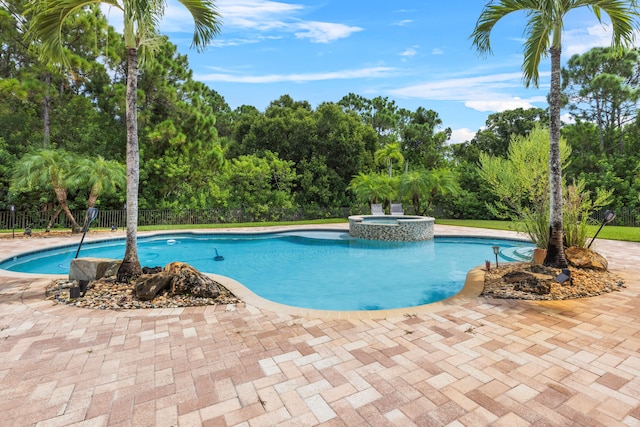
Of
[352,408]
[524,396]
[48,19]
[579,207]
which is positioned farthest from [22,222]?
[579,207]

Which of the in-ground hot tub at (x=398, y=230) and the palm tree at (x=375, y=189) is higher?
the palm tree at (x=375, y=189)

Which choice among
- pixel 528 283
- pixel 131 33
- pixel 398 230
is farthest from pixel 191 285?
pixel 398 230

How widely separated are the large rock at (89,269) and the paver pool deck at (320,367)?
123 centimetres

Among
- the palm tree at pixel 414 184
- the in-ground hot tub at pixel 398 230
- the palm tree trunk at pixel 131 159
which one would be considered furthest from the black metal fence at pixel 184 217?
the palm tree trunk at pixel 131 159

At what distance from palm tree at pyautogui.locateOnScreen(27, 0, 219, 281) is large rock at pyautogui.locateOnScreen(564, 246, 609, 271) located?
8463 millimetres

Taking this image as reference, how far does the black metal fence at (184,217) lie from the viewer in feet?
50.6

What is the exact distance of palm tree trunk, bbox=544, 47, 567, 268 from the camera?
6.06 metres

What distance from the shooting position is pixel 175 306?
4.91 m

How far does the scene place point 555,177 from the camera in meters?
6.09

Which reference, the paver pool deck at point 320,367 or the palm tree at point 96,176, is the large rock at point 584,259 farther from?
the palm tree at point 96,176

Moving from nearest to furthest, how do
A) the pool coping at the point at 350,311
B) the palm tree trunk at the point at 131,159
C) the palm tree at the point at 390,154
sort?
the pool coping at the point at 350,311 → the palm tree trunk at the point at 131,159 → the palm tree at the point at 390,154

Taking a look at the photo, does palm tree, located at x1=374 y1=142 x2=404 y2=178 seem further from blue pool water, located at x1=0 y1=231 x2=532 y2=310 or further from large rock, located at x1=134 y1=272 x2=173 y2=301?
large rock, located at x1=134 y1=272 x2=173 y2=301

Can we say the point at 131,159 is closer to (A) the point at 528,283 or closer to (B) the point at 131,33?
(B) the point at 131,33

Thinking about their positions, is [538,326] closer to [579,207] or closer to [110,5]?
[579,207]
